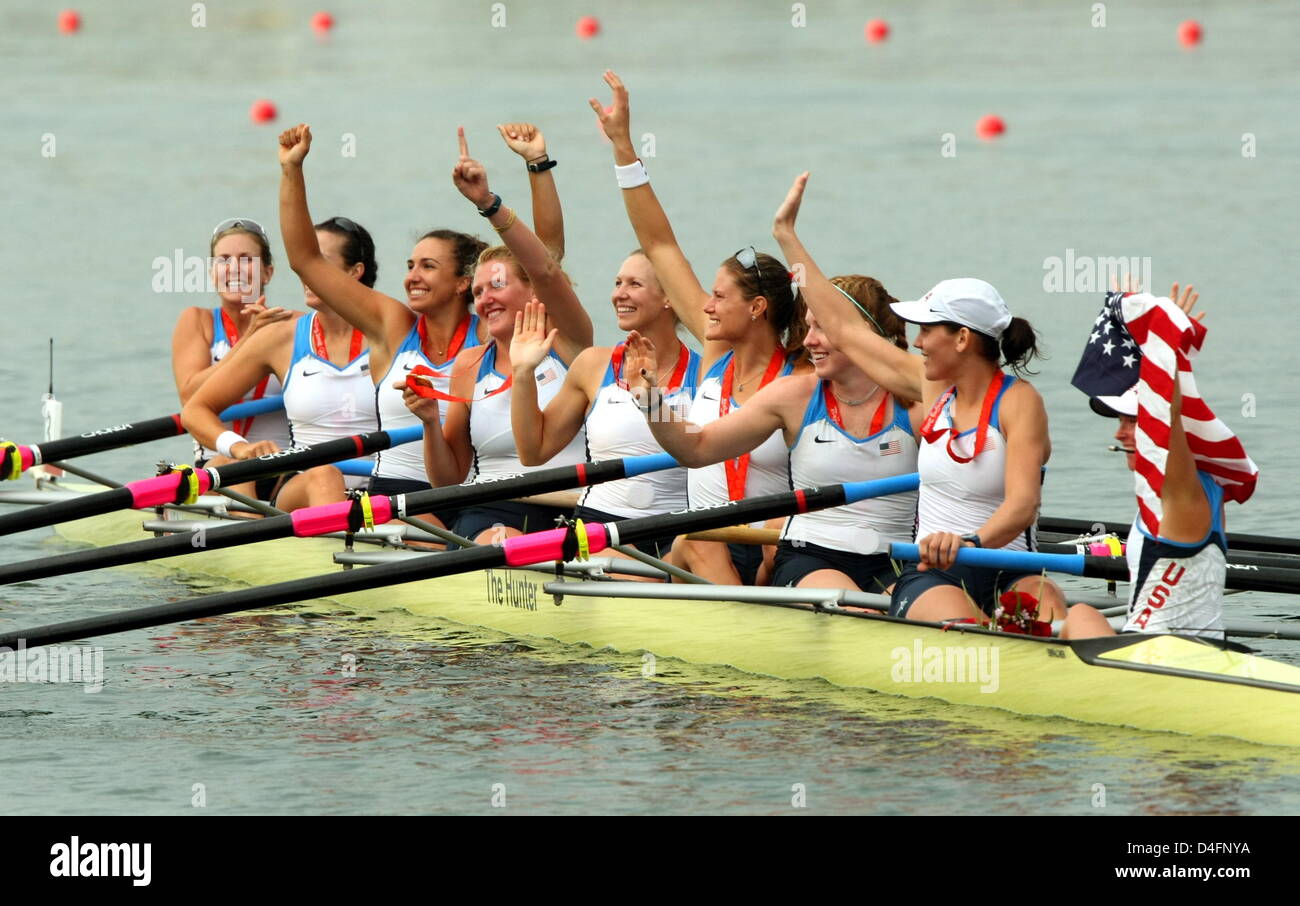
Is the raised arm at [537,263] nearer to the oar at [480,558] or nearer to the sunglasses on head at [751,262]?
the sunglasses on head at [751,262]

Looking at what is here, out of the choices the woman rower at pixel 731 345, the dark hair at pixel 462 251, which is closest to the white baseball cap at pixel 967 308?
the woman rower at pixel 731 345

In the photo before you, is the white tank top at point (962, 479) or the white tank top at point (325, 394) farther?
the white tank top at point (325, 394)

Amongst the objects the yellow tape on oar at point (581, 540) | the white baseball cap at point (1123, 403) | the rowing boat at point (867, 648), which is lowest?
the rowing boat at point (867, 648)

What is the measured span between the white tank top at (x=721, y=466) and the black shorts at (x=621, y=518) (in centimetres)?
27

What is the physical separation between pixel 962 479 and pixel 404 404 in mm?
2715

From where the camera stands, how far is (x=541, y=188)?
8570mm

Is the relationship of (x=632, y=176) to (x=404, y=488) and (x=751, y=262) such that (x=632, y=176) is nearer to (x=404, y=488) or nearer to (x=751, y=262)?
(x=751, y=262)

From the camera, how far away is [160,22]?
146 ft

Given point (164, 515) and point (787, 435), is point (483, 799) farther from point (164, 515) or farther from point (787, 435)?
point (164, 515)

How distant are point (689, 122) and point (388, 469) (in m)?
19.5

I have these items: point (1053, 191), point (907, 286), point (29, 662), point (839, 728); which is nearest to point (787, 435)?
point (839, 728)

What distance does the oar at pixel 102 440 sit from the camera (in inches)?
373

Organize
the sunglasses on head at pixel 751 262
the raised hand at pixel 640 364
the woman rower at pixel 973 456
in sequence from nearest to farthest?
1. the woman rower at pixel 973 456
2. the raised hand at pixel 640 364
3. the sunglasses on head at pixel 751 262

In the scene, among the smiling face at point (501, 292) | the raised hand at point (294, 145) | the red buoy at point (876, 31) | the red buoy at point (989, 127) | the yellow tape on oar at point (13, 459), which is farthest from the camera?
the red buoy at point (876, 31)
